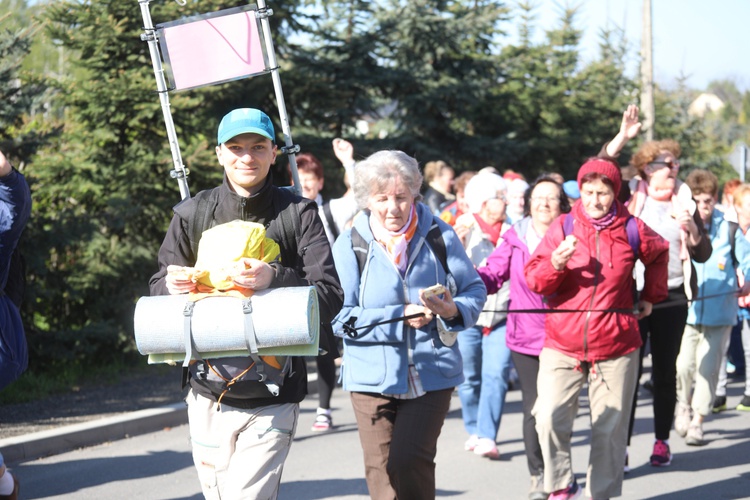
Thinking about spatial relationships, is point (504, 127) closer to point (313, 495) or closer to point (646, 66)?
point (646, 66)

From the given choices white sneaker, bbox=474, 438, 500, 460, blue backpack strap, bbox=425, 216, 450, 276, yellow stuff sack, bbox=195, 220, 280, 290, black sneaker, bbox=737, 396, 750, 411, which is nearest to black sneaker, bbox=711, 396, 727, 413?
black sneaker, bbox=737, 396, 750, 411

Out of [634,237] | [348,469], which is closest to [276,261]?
[634,237]

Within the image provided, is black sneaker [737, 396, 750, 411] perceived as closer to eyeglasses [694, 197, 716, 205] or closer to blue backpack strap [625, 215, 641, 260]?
eyeglasses [694, 197, 716, 205]

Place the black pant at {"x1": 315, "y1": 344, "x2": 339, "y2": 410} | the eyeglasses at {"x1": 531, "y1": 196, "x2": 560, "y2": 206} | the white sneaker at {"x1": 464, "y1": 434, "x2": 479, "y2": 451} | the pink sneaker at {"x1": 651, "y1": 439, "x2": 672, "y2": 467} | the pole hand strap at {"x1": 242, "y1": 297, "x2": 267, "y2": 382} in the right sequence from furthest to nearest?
the black pant at {"x1": 315, "y1": 344, "x2": 339, "y2": 410}, the white sneaker at {"x1": 464, "y1": 434, "x2": 479, "y2": 451}, the pink sneaker at {"x1": 651, "y1": 439, "x2": 672, "y2": 467}, the eyeglasses at {"x1": 531, "y1": 196, "x2": 560, "y2": 206}, the pole hand strap at {"x1": 242, "y1": 297, "x2": 267, "y2": 382}

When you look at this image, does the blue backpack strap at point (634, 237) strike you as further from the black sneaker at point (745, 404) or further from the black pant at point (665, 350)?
the black sneaker at point (745, 404)

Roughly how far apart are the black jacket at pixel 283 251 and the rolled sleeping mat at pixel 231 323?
0.27 m

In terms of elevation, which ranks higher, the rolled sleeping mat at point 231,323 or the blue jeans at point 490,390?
the rolled sleeping mat at point 231,323

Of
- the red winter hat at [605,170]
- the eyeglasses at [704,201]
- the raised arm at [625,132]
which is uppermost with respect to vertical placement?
the raised arm at [625,132]

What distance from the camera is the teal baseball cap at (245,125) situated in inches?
142

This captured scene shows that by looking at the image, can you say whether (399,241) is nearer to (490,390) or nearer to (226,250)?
(226,250)

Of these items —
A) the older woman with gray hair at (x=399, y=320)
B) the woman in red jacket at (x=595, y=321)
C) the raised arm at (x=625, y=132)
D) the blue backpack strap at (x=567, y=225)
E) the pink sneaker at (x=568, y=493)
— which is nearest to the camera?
the older woman with gray hair at (x=399, y=320)

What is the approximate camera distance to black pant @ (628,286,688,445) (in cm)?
687

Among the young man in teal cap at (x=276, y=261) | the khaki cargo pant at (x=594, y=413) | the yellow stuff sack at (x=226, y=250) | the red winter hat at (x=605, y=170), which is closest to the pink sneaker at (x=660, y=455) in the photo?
the khaki cargo pant at (x=594, y=413)

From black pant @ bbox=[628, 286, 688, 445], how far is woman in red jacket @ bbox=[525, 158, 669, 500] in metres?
1.23
